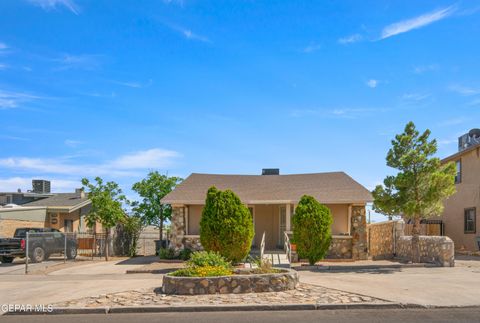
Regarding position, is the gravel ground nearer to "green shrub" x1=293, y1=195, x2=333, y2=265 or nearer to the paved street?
the paved street

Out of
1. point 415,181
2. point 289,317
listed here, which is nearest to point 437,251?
point 415,181

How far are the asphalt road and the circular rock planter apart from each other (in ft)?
6.08

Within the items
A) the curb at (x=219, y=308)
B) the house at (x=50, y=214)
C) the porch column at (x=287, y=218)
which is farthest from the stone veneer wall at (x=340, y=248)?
the house at (x=50, y=214)

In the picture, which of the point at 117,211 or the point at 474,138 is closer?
the point at 117,211

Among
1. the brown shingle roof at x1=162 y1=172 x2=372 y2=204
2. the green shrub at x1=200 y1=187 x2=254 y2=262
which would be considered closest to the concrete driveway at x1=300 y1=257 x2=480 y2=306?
the green shrub at x1=200 y1=187 x2=254 y2=262

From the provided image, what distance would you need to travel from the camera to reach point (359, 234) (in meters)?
21.2

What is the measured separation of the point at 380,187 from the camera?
747 inches

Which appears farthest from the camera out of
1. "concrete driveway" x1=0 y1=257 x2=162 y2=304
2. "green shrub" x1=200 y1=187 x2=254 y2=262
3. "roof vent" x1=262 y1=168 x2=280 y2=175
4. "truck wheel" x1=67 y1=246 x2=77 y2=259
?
"roof vent" x1=262 y1=168 x2=280 y2=175

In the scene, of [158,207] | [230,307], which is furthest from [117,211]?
[230,307]

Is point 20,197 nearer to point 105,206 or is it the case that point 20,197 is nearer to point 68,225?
point 68,225

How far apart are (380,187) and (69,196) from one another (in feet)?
85.8

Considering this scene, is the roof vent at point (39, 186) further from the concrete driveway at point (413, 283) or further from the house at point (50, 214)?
the concrete driveway at point (413, 283)

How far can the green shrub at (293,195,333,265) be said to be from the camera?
1809cm

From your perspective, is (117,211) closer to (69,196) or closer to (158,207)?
(158,207)
